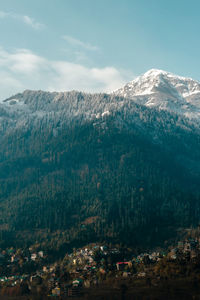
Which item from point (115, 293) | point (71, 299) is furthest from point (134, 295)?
point (71, 299)

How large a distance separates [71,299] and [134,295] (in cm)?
2672

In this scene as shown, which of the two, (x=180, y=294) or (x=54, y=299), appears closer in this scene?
(x=180, y=294)

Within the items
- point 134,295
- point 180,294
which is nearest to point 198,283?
point 180,294

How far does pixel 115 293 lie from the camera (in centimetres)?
19762

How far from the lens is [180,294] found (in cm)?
18575

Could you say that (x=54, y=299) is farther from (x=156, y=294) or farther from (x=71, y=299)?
(x=156, y=294)

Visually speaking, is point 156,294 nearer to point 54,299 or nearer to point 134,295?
point 134,295

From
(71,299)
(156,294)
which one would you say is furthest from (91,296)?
(156,294)

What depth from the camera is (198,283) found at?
19562 centimetres

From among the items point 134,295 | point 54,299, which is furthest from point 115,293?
point 54,299

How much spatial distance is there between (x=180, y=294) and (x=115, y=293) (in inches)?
1121

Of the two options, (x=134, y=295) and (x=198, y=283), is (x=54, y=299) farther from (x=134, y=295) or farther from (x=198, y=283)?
(x=198, y=283)

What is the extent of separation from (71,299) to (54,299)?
8.25 meters

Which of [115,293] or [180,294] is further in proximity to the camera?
[115,293]
